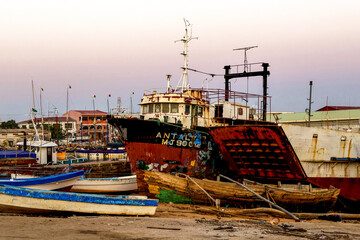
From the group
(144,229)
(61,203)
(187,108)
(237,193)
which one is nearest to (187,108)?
(187,108)

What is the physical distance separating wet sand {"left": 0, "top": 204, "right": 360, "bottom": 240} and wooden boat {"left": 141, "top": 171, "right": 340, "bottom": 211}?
11.1 ft

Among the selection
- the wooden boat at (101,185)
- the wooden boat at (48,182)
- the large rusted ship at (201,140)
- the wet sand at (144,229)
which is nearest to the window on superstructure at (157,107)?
the large rusted ship at (201,140)

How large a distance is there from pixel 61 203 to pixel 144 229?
370 cm

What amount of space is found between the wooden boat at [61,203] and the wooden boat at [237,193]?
424 cm

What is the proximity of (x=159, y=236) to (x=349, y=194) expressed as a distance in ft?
47.3

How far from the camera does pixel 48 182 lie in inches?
663

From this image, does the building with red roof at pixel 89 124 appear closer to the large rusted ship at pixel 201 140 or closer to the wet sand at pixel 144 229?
the large rusted ship at pixel 201 140

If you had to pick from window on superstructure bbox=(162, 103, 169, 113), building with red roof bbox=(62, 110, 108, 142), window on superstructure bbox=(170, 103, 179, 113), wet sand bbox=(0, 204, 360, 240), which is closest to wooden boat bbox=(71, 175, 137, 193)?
window on superstructure bbox=(162, 103, 169, 113)

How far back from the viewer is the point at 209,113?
24.2m

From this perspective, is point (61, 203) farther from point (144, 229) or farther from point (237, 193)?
point (237, 193)

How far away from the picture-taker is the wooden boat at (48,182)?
16406 mm

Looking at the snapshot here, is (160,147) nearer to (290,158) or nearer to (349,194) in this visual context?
(290,158)

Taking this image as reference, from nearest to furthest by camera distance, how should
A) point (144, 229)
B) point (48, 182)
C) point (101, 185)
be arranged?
point (144, 229) < point (48, 182) < point (101, 185)

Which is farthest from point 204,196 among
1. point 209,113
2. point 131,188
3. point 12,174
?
point 12,174
